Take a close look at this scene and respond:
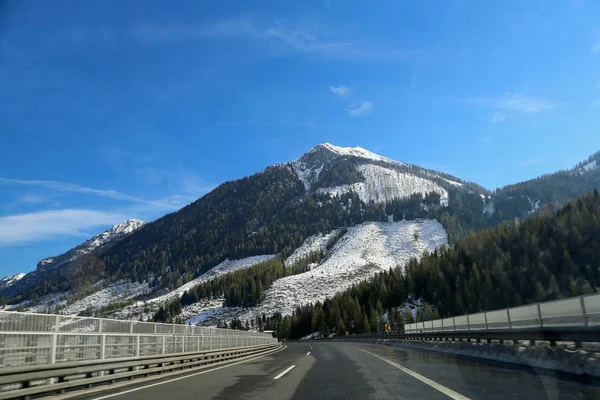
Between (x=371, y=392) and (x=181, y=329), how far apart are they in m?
12.7

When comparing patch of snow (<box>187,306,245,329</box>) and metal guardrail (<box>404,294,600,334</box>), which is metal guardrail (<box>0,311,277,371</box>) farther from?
patch of snow (<box>187,306,245,329</box>)

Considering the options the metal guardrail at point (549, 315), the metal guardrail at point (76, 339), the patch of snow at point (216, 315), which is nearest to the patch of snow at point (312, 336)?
the patch of snow at point (216, 315)

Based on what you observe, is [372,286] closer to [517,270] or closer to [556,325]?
[517,270]

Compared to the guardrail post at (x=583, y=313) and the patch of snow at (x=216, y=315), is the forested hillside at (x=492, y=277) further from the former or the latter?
the guardrail post at (x=583, y=313)

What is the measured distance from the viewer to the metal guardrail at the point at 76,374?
27.0ft

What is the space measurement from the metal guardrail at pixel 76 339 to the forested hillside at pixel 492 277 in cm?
9767

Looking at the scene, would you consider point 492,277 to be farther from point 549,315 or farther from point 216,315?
point 216,315

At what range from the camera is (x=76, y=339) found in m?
10.9

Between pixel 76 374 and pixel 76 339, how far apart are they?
875mm

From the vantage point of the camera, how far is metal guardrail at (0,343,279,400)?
8.22 metres

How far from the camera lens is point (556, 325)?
12250 millimetres

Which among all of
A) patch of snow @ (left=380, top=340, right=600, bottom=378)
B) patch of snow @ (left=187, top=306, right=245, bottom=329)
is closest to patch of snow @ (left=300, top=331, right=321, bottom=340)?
patch of snow @ (left=187, top=306, right=245, bottom=329)

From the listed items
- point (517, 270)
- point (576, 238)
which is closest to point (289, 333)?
point (517, 270)

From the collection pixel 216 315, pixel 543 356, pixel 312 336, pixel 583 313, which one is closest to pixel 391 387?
pixel 543 356
